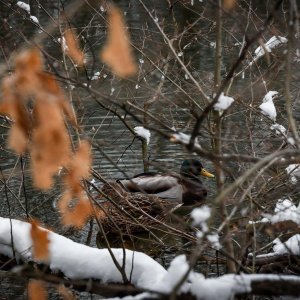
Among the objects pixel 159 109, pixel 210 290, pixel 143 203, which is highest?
pixel 159 109

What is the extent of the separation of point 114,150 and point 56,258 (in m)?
3.98

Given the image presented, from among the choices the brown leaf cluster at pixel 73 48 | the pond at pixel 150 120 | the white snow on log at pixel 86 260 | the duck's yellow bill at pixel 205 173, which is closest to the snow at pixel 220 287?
the white snow on log at pixel 86 260

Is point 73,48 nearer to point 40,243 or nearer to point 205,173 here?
point 40,243

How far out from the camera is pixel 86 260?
14.8 ft

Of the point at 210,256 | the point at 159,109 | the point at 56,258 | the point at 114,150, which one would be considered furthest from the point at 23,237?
the point at 159,109

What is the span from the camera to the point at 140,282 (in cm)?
418

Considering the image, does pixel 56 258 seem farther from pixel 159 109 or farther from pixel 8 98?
pixel 159 109

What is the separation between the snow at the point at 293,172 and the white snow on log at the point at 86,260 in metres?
1.42

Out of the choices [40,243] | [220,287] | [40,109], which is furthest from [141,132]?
[40,109]

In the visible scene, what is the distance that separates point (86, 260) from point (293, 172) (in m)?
1.88

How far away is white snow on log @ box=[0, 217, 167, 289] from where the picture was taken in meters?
4.23

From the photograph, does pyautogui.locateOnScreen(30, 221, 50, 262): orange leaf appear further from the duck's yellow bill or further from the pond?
the duck's yellow bill

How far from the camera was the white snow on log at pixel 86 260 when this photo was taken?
4.23 metres

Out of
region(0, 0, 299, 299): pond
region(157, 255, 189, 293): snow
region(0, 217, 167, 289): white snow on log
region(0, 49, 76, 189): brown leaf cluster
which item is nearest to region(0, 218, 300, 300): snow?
region(0, 217, 167, 289): white snow on log
